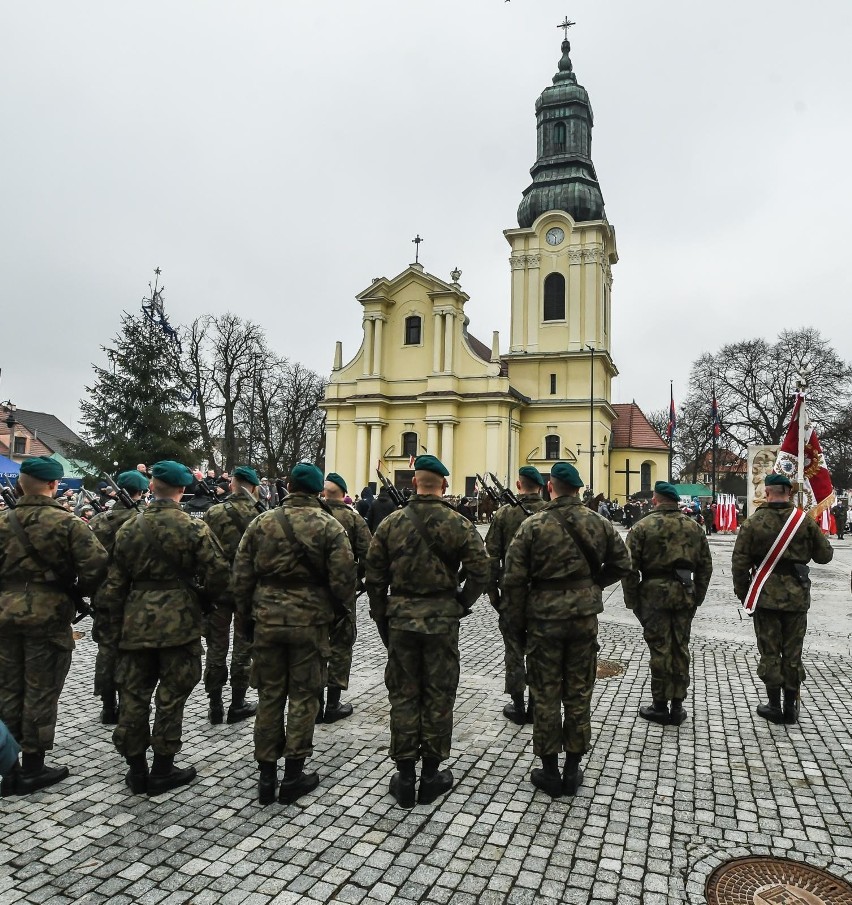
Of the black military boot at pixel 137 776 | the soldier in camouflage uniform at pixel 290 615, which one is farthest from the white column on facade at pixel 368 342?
the black military boot at pixel 137 776

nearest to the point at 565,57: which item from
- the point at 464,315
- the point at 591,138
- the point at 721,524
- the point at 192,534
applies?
the point at 591,138

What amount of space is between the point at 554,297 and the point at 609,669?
1508 inches

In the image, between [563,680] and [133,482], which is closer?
[563,680]

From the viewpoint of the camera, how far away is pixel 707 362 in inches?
1671

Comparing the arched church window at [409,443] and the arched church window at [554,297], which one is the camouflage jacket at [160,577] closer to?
the arched church window at [409,443]

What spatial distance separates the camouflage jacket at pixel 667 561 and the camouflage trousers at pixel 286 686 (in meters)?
2.63

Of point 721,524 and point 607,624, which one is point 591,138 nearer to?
point 721,524

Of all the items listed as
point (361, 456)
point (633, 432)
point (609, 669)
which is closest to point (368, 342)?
point (361, 456)

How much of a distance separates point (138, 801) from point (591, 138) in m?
49.8

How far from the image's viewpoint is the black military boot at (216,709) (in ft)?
16.7

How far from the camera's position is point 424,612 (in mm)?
3979

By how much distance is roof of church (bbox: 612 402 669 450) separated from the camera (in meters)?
45.9

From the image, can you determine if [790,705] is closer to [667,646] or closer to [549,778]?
[667,646]

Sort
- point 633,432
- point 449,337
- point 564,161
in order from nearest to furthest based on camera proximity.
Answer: point 449,337
point 564,161
point 633,432
